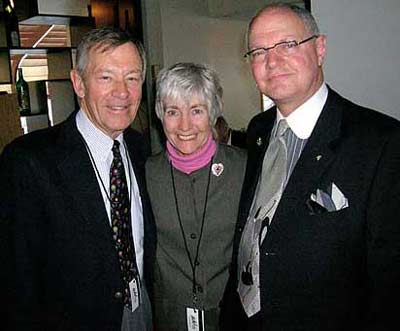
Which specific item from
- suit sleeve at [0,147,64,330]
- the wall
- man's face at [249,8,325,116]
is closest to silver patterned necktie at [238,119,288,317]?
man's face at [249,8,325,116]

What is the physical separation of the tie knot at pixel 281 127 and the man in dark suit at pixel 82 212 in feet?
1.59

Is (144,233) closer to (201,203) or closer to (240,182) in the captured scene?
(201,203)

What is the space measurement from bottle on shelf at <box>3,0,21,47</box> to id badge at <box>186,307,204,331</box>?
11.2ft

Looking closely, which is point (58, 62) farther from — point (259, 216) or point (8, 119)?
point (259, 216)

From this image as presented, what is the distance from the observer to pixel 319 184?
124cm

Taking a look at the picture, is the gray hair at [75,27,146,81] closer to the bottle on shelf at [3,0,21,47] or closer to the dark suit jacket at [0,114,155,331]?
the dark suit jacket at [0,114,155,331]

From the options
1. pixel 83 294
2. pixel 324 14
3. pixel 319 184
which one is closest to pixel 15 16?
pixel 324 14

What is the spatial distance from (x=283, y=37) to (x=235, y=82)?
4684 mm

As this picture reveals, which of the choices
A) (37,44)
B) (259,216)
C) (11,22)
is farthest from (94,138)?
(37,44)

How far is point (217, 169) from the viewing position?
1.75m

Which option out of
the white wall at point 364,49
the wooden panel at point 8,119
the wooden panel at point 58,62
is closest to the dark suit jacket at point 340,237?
the white wall at point 364,49

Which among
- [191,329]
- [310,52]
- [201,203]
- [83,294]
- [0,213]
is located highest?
[310,52]

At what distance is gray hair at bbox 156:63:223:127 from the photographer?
167 cm

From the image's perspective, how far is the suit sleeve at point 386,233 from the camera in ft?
3.67
